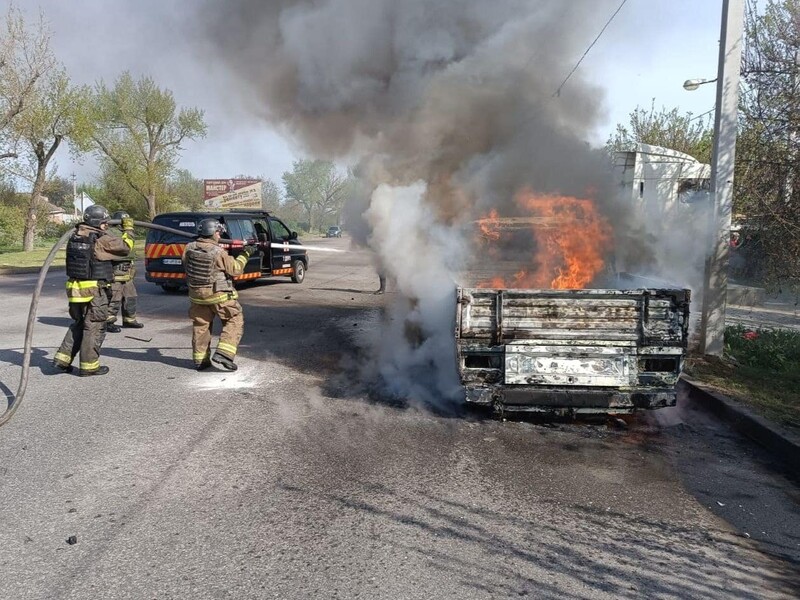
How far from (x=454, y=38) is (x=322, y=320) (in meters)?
5.15

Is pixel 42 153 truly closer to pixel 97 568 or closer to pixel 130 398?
pixel 130 398

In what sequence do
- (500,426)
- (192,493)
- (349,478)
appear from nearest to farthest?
1. (192,493)
2. (349,478)
3. (500,426)

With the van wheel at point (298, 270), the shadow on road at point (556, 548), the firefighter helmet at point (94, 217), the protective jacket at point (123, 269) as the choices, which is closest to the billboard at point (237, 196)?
the van wheel at point (298, 270)

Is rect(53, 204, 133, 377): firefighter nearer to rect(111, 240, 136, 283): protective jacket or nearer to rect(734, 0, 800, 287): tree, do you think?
rect(111, 240, 136, 283): protective jacket

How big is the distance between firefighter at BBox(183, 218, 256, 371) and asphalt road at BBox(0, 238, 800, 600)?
1.99 feet

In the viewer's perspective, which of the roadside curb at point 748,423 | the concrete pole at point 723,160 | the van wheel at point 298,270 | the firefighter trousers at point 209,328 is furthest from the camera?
the van wheel at point 298,270

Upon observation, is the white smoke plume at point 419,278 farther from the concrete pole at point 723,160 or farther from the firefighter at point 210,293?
the concrete pole at point 723,160

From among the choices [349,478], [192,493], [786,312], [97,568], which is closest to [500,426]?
[349,478]

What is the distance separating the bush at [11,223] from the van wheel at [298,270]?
61.8 feet

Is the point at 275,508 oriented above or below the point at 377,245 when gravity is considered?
below

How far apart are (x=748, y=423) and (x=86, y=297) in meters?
6.45

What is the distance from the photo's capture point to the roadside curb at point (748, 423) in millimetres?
4672

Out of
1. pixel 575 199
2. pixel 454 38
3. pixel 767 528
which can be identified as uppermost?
pixel 454 38

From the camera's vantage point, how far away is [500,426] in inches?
209
